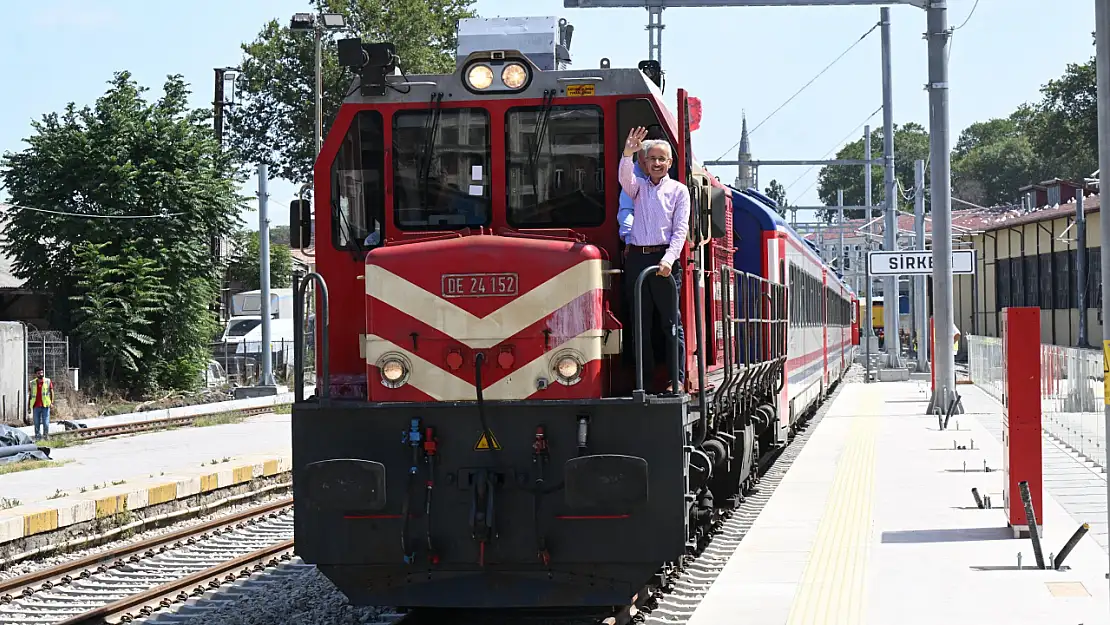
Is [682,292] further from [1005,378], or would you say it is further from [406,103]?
[1005,378]

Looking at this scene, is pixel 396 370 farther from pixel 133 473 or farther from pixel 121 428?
pixel 121 428

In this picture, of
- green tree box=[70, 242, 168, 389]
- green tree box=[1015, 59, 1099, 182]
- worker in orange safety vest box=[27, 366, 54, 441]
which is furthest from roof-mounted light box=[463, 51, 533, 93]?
green tree box=[1015, 59, 1099, 182]

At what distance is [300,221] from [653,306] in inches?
89.5

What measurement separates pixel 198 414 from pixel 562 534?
26.2m

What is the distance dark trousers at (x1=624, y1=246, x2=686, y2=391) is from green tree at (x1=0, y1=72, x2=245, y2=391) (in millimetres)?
29152

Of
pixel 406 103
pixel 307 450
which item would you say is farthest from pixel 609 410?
pixel 406 103

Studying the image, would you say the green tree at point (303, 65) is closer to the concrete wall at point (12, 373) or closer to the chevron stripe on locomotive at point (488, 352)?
the concrete wall at point (12, 373)

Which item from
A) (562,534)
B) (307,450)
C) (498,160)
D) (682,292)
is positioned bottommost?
(562,534)

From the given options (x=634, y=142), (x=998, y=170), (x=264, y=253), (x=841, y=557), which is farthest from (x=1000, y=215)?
(x=634, y=142)

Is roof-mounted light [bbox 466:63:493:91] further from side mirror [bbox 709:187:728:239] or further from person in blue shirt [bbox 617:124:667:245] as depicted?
side mirror [bbox 709:187:728:239]

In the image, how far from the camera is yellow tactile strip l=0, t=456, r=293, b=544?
42.1 feet

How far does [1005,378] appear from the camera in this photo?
11930mm

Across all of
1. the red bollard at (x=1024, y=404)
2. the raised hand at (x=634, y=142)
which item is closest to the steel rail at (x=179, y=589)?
the raised hand at (x=634, y=142)

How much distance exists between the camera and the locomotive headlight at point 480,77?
825 centimetres
